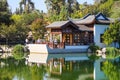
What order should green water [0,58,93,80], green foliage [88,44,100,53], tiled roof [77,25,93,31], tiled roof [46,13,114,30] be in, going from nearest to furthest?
green water [0,58,93,80] → green foliage [88,44,100,53] → tiled roof [46,13,114,30] → tiled roof [77,25,93,31]

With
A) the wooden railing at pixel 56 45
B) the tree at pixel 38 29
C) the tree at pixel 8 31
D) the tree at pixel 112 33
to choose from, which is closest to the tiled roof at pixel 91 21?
the wooden railing at pixel 56 45

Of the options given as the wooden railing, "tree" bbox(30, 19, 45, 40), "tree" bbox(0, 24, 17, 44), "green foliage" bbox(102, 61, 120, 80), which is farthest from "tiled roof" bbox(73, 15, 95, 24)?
"green foliage" bbox(102, 61, 120, 80)

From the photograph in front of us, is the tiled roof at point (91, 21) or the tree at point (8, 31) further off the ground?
the tiled roof at point (91, 21)

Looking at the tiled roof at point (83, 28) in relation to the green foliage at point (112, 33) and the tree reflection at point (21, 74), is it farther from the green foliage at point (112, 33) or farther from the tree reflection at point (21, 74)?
the tree reflection at point (21, 74)

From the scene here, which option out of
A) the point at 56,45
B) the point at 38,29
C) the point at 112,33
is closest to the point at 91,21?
the point at 112,33

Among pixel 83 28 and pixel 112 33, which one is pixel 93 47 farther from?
pixel 83 28

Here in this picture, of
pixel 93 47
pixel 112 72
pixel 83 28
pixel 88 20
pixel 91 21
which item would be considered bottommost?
pixel 112 72

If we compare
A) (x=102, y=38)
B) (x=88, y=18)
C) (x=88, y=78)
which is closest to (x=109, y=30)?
(x=102, y=38)

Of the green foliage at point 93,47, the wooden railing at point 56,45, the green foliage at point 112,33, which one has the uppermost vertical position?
the green foliage at point 112,33

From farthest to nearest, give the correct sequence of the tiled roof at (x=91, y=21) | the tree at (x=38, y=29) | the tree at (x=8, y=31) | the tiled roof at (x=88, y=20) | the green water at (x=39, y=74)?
1. the tree at (x=38, y=29)
2. the tree at (x=8, y=31)
3. the tiled roof at (x=88, y=20)
4. the tiled roof at (x=91, y=21)
5. the green water at (x=39, y=74)

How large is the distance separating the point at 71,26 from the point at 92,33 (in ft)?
9.10

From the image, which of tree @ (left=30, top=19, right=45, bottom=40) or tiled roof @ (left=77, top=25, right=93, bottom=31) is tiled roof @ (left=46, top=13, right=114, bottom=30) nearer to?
tiled roof @ (left=77, top=25, right=93, bottom=31)

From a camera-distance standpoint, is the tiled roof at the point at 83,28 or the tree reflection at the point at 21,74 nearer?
the tree reflection at the point at 21,74

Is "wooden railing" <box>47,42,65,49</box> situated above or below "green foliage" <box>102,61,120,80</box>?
above
